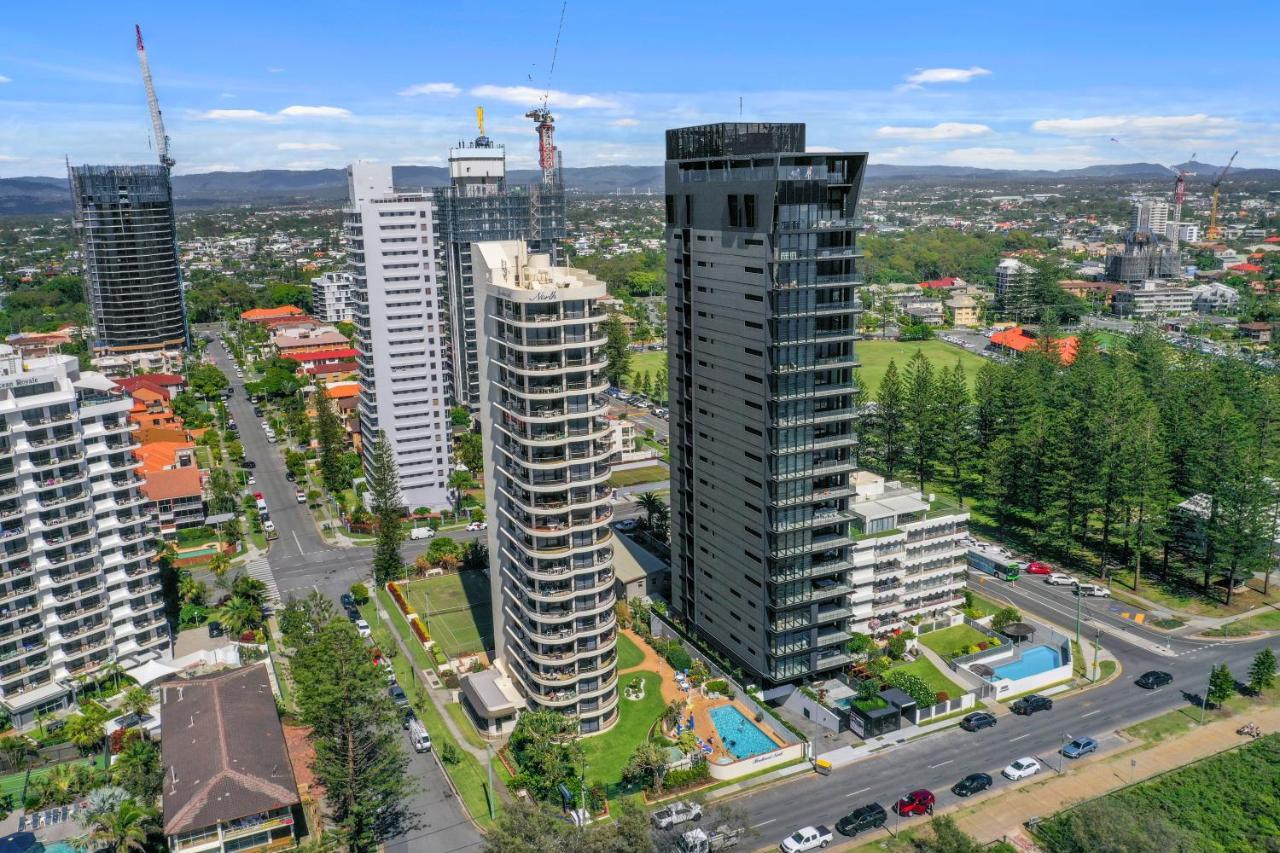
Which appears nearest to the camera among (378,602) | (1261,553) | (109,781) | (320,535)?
(109,781)

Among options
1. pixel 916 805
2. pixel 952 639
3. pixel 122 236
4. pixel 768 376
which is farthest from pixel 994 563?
pixel 122 236

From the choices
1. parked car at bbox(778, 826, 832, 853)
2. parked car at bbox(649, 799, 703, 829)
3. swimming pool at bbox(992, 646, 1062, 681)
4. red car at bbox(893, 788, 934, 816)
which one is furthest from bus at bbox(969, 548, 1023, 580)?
parked car at bbox(649, 799, 703, 829)

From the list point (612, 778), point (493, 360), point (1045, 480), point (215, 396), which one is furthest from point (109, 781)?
point (215, 396)

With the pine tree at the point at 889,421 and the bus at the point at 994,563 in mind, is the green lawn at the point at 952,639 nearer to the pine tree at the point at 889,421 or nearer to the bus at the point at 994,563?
the bus at the point at 994,563

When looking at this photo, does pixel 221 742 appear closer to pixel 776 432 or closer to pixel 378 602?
pixel 378 602

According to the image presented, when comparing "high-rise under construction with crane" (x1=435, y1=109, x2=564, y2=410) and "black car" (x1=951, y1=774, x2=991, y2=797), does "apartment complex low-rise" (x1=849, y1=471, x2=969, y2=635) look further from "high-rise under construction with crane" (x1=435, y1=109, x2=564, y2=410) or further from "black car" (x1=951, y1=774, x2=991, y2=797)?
"high-rise under construction with crane" (x1=435, y1=109, x2=564, y2=410)

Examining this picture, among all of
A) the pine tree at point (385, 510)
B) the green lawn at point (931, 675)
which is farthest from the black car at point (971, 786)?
the pine tree at point (385, 510)

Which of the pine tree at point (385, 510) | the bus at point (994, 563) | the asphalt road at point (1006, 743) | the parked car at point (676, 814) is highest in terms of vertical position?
the pine tree at point (385, 510)
